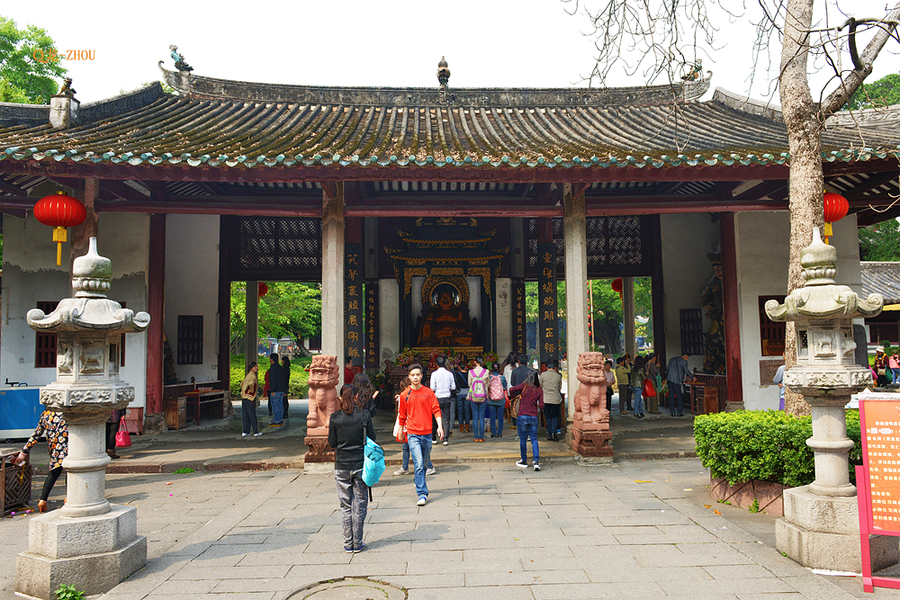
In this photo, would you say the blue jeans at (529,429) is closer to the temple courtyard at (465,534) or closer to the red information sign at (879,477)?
the temple courtyard at (465,534)

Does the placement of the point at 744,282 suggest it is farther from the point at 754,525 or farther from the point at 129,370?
the point at 129,370

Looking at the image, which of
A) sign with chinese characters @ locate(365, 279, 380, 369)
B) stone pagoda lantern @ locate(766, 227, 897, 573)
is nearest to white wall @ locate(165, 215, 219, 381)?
sign with chinese characters @ locate(365, 279, 380, 369)

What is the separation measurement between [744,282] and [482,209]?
536 cm

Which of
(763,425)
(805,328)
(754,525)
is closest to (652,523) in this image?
(754,525)

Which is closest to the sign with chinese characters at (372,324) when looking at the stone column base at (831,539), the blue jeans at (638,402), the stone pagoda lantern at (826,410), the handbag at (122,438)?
the handbag at (122,438)

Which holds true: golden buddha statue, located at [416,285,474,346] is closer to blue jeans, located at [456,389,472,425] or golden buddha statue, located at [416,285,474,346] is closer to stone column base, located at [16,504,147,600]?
blue jeans, located at [456,389,472,425]

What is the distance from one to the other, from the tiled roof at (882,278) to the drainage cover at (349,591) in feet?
72.7

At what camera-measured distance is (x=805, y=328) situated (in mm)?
4617

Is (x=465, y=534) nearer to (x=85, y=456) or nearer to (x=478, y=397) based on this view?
(x=85, y=456)

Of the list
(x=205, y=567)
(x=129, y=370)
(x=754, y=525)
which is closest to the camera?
(x=205, y=567)

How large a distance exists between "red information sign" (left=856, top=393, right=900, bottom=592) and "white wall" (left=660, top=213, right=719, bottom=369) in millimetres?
9943

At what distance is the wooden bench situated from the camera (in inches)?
478

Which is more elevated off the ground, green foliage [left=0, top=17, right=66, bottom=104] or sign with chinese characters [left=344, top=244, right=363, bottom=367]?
green foliage [left=0, top=17, right=66, bottom=104]

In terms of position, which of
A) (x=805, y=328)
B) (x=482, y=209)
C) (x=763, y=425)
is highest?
(x=482, y=209)
